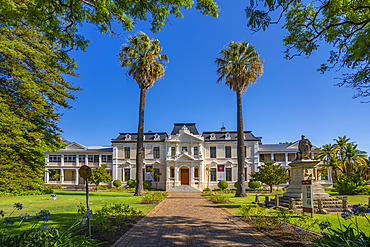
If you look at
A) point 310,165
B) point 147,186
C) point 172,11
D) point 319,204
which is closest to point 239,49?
point 310,165

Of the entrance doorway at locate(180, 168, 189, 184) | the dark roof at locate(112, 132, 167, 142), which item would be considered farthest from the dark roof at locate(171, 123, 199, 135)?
the entrance doorway at locate(180, 168, 189, 184)

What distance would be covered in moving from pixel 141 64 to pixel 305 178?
1753cm

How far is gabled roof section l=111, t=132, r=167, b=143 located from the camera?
39.4 metres

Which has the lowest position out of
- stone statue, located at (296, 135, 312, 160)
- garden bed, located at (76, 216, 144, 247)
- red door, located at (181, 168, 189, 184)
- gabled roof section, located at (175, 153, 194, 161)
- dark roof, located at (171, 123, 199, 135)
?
red door, located at (181, 168, 189, 184)

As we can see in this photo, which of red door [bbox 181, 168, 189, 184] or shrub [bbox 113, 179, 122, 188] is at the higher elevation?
red door [bbox 181, 168, 189, 184]

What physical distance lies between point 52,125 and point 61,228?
1649 cm

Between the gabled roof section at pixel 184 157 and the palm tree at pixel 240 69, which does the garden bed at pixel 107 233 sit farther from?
the gabled roof section at pixel 184 157

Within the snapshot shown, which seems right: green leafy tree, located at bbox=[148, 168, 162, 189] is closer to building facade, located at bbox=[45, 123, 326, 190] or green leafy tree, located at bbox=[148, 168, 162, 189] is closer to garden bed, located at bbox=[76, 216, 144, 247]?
building facade, located at bbox=[45, 123, 326, 190]

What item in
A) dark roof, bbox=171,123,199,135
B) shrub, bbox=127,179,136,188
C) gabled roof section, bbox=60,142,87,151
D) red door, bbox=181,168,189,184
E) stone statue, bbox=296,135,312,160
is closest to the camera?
stone statue, bbox=296,135,312,160

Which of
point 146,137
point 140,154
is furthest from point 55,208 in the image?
point 146,137

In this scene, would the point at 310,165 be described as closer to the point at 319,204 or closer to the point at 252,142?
the point at 319,204

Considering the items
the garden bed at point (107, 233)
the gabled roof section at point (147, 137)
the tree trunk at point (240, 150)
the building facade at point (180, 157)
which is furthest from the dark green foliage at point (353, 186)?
the garden bed at point (107, 233)

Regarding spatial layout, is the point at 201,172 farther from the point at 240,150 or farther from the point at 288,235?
the point at 288,235

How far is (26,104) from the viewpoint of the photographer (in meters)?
19.4
